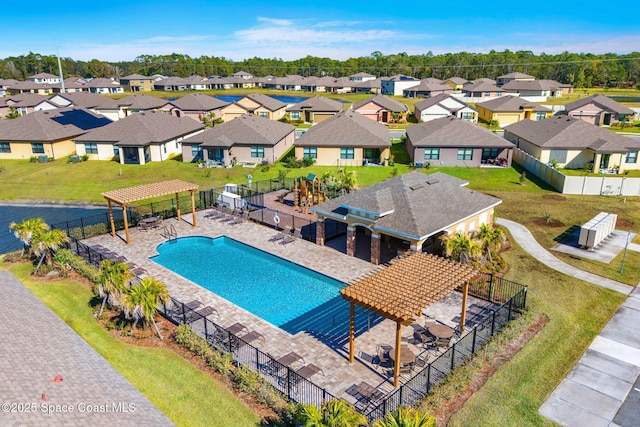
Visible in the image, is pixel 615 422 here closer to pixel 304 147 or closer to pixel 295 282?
pixel 295 282

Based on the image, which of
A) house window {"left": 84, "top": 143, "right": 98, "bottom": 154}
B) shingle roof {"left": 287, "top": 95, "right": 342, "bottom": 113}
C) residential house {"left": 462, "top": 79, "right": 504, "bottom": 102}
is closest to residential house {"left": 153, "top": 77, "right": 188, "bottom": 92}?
shingle roof {"left": 287, "top": 95, "right": 342, "bottom": 113}

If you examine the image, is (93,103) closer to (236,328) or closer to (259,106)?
(259,106)

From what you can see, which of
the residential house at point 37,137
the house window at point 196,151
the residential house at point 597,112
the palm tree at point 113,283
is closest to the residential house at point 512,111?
the residential house at point 597,112

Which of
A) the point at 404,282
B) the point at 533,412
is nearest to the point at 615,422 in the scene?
the point at 533,412

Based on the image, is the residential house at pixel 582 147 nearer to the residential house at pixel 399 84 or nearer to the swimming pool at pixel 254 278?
the swimming pool at pixel 254 278

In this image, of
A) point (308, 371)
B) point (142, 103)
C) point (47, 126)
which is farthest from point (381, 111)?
point (308, 371)

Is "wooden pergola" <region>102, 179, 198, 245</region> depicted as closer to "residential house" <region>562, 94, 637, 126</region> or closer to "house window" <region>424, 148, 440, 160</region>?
"house window" <region>424, 148, 440, 160</region>
